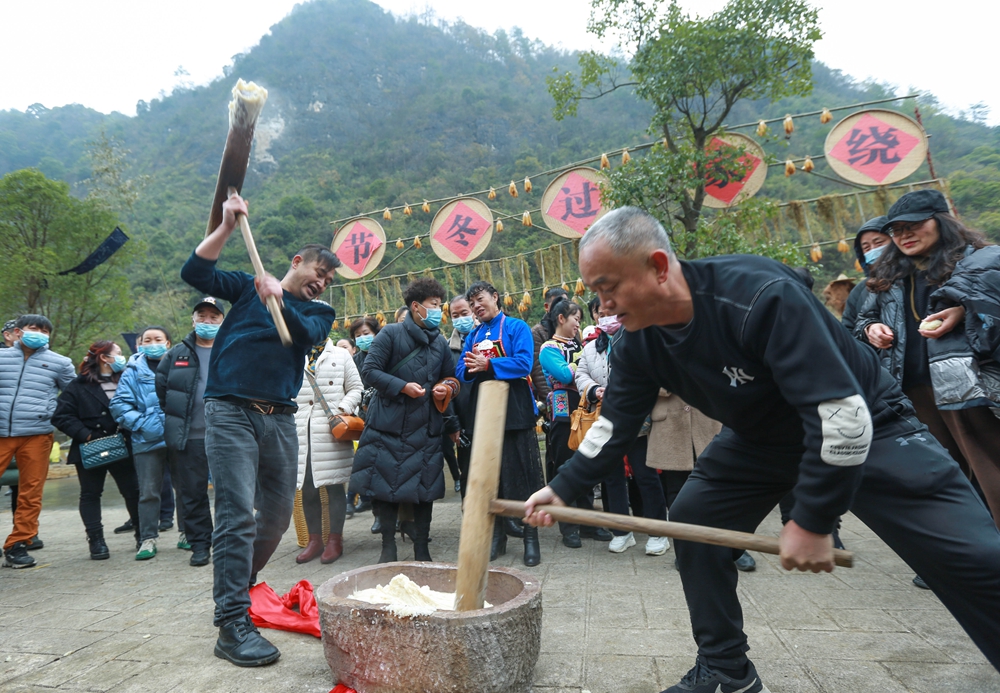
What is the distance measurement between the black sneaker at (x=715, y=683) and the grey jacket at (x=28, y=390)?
19.4 ft

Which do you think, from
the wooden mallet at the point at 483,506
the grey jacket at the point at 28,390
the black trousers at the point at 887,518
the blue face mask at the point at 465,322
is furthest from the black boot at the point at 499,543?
the grey jacket at the point at 28,390

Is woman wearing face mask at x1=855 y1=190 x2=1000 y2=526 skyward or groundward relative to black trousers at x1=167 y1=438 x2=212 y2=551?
skyward

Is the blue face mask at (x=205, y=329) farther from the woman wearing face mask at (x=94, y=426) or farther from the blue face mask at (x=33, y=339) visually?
the blue face mask at (x=33, y=339)

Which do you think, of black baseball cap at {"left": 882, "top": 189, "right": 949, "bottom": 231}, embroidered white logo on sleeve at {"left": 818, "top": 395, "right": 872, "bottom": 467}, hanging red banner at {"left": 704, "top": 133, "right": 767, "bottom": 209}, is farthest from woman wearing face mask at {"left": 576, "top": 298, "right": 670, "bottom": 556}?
hanging red banner at {"left": 704, "top": 133, "right": 767, "bottom": 209}

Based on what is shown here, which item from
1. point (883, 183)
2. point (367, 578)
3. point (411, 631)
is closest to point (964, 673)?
point (411, 631)

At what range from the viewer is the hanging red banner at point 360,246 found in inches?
558

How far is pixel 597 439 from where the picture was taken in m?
2.47

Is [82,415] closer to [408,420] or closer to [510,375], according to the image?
[408,420]

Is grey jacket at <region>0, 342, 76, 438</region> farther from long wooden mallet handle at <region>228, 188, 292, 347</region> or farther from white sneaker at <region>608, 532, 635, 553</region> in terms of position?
white sneaker at <region>608, 532, 635, 553</region>

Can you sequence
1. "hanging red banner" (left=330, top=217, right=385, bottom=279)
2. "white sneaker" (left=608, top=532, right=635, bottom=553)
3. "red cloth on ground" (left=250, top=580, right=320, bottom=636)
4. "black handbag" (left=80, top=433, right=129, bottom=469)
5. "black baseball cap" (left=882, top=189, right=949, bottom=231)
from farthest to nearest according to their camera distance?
"hanging red banner" (left=330, top=217, right=385, bottom=279), "black handbag" (left=80, top=433, right=129, bottom=469), "white sneaker" (left=608, top=532, right=635, bottom=553), "red cloth on ground" (left=250, top=580, right=320, bottom=636), "black baseball cap" (left=882, top=189, right=949, bottom=231)

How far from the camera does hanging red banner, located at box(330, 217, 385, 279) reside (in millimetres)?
14172

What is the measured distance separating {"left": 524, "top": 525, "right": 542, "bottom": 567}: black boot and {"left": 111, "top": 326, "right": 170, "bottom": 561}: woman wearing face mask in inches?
135

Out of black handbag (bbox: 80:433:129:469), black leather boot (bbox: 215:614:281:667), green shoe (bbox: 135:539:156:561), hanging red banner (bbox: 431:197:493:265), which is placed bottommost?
green shoe (bbox: 135:539:156:561)

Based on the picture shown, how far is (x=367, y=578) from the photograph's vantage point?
10.5ft
